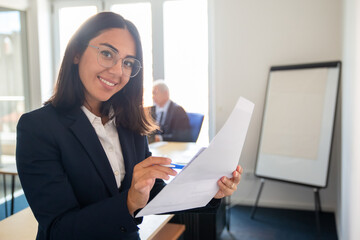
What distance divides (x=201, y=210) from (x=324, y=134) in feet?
9.41

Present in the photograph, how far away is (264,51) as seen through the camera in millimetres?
4090

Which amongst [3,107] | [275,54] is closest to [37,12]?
[3,107]

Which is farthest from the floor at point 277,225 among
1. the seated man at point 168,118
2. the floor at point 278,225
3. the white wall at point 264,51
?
the seated man at point 168,118

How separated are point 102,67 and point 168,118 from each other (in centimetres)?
330

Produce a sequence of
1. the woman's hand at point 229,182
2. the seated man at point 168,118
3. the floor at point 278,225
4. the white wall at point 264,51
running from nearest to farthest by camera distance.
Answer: the woman's hand at point 229,182
the floor at point 278,225
the white wall at point 264,51
the seated man at point 168,118

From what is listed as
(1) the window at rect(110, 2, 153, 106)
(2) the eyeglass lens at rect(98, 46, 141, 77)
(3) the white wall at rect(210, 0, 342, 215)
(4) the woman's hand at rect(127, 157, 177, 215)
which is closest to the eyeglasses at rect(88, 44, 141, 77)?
(2) the eyeglass lens at rect(98, 46, 141, 77)

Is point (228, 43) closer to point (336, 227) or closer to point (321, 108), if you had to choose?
point (321, 108)

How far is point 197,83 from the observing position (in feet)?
15.1

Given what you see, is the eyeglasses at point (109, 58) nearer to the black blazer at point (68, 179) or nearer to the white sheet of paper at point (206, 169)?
the black blazer at point (68, 179)

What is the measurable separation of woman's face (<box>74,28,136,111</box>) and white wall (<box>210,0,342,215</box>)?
331cm

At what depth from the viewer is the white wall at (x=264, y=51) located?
3848mm

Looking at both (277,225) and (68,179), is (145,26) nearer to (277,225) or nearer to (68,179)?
(277,225)

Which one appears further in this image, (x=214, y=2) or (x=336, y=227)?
(x=214, y=2)

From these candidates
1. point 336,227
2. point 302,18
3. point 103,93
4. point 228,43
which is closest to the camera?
point 103,93
